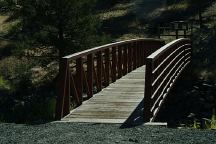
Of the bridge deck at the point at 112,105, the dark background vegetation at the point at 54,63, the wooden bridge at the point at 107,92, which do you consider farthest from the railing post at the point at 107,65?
the dark background vegetation at the point at 54,63

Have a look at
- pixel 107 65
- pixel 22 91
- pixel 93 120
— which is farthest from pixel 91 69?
pixel 22 91

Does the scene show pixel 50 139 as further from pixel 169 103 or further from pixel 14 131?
pixel 169 103

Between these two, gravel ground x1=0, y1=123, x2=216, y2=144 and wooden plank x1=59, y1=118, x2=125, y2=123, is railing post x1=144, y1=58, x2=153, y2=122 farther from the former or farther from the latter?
gravel ground x1=0, y1=123, x2=216, y2=144

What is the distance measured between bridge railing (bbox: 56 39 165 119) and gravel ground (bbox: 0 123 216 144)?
122cm

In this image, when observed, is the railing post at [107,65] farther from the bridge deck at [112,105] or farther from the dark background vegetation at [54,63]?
the dark background vegetation at [54,63]

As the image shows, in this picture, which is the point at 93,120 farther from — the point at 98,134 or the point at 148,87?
the point at 98,134

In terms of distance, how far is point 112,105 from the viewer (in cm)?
1257

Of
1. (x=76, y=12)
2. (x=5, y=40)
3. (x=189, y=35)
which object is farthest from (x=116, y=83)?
(x=5, y=40)

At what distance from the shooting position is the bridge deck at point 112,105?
11117 mm

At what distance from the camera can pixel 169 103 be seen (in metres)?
24.5

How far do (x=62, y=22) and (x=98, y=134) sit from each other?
19498 millimetres

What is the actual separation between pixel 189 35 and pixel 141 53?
12.2 metres

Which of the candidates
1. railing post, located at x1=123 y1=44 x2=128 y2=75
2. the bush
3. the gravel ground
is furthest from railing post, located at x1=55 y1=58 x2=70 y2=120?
the bush

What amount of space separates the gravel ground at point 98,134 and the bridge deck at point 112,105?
0.87m
